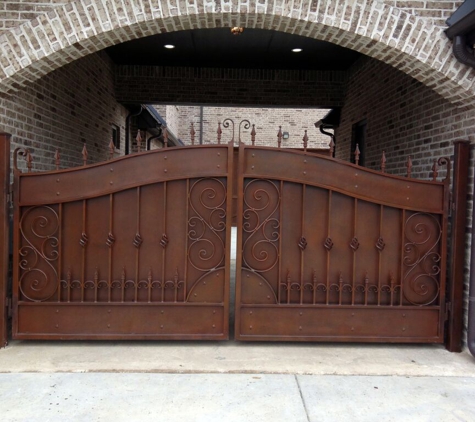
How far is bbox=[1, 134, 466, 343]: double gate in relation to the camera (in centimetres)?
416

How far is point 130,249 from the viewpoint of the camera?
13.8 ft

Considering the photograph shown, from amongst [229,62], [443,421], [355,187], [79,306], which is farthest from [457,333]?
[229,62]

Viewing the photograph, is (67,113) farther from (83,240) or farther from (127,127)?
(127,127)

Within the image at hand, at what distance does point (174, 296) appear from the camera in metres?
4.23

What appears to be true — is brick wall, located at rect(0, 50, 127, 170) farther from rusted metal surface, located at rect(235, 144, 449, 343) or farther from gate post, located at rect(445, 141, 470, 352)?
gate post, located at rect(445, 141, 470, 352)

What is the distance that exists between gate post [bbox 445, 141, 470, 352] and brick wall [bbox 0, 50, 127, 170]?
4.22 metres

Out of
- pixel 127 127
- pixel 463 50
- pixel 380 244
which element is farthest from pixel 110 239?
pixel 127 127

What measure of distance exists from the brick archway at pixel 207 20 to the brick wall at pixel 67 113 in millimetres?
562

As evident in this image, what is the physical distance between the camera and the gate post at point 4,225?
4047mm

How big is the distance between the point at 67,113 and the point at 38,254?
8.96ft

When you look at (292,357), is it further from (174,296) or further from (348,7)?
(348,7)

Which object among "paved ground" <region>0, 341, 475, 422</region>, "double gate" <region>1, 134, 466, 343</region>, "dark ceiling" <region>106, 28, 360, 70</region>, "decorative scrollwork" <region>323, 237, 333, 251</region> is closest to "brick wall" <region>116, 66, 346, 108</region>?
"dark ceiling" <region>106, 28, 360, 70</region>

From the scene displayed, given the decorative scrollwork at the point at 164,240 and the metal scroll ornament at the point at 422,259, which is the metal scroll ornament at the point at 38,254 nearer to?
the decorative scrollwork at the point at 164,240

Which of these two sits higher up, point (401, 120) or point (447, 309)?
point (401, 120)
